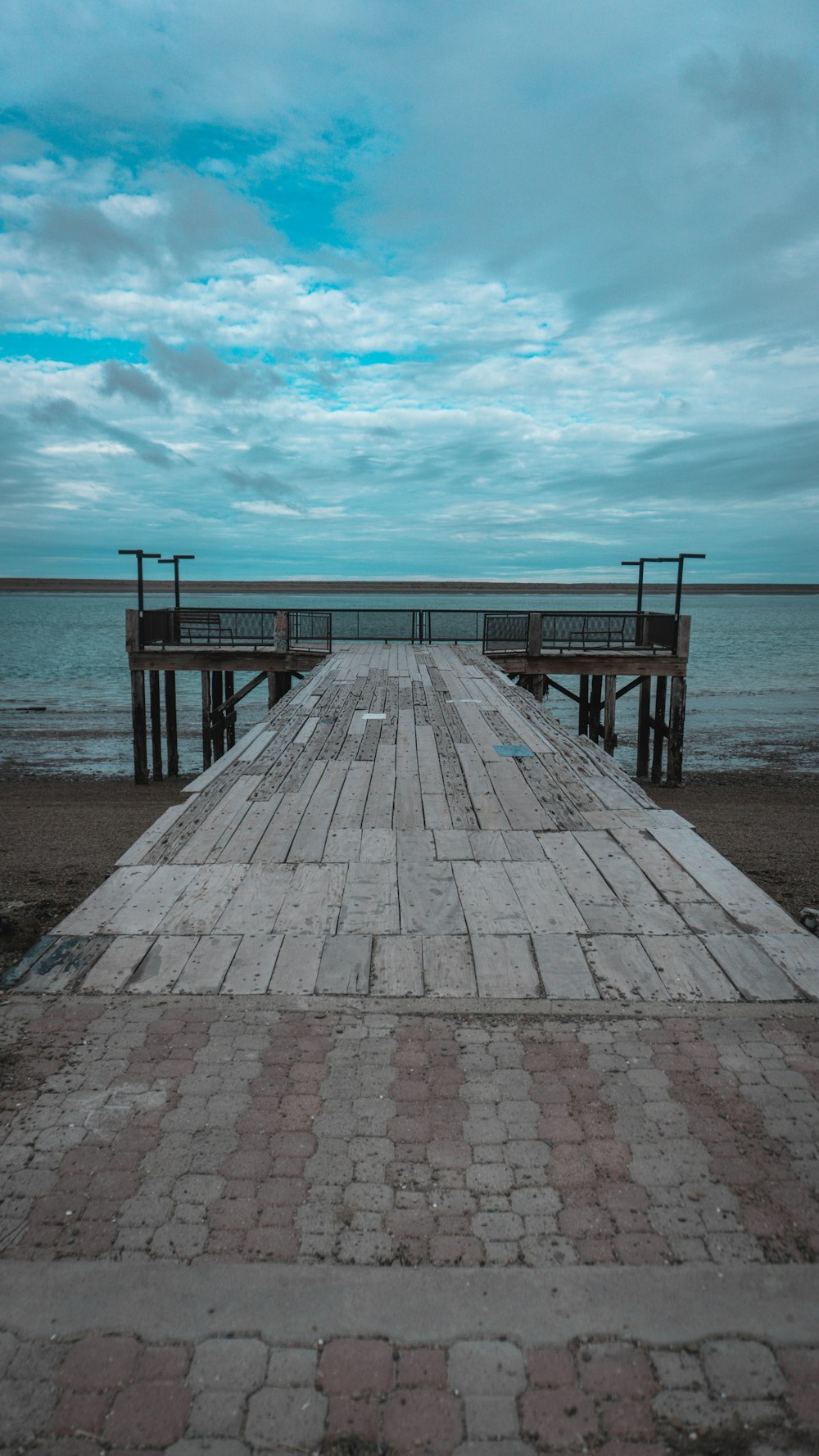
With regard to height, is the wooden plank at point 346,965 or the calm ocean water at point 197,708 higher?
the wooden plank at point 346,965

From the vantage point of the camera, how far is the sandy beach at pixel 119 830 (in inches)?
347

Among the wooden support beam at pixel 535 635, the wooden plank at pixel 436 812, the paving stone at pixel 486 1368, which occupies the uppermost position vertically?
the wooden support beam at pixel 535 635

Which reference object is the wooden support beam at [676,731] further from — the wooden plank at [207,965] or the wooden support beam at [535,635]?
the wooden plank at [207,965]

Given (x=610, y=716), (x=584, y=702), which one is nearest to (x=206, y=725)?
(x=610, y=716)

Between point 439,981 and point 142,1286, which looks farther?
point 439,981

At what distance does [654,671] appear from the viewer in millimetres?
18844

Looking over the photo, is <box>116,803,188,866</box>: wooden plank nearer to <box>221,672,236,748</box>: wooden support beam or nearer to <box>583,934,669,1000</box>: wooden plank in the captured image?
<box>583,934,669,1000</box>: wooden plank

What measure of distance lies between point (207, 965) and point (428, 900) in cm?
117

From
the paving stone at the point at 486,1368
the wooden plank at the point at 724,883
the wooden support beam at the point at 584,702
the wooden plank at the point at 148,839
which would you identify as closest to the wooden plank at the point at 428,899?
the wooden plank at the point at 724,883

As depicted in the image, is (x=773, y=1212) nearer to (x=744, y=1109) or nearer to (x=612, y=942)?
(x=744, y=1109)

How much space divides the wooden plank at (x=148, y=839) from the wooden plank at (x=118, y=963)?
0.88 m

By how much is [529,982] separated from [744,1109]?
102cm

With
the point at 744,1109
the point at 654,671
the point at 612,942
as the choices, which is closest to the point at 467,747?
the point at 612,942

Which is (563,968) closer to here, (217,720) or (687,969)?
(687,969)
